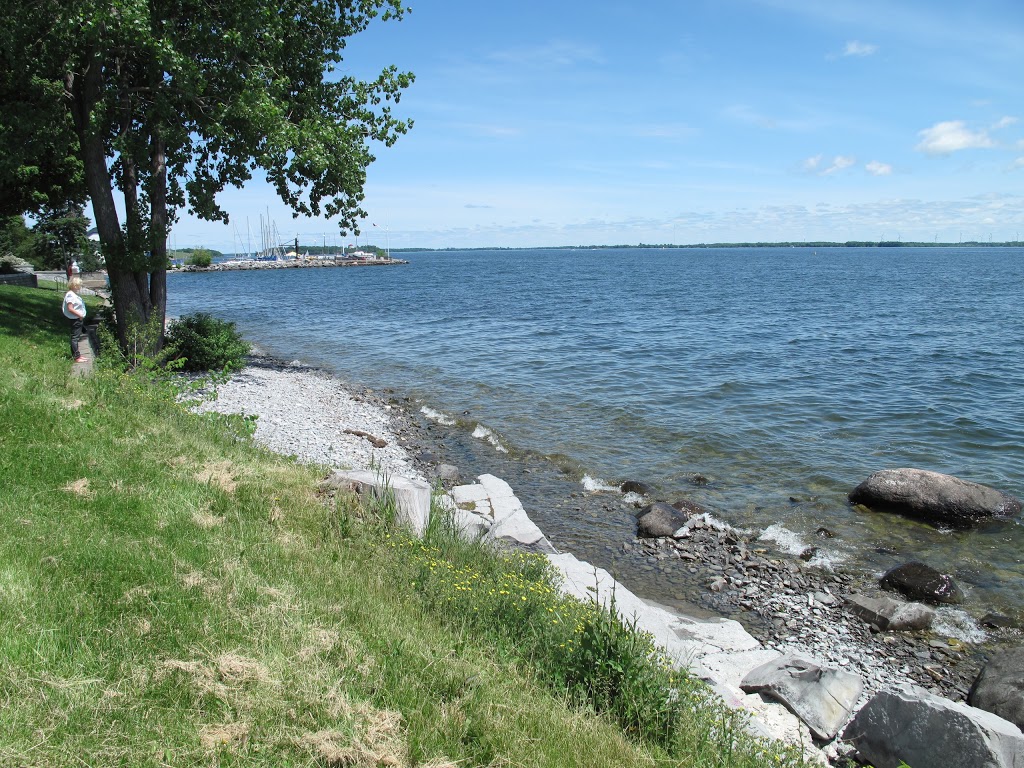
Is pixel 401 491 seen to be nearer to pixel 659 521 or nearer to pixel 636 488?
pixel 659 521

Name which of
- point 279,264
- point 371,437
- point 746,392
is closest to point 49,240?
point 371,437

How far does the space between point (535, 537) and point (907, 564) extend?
6.14 m

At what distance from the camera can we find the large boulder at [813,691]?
6945 millimetres

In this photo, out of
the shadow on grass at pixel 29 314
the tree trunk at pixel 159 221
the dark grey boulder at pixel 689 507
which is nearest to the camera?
the dark grey boulder at pixel 689 507

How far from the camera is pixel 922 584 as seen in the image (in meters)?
10.6

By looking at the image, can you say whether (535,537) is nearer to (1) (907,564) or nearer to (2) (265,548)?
(2) (265,548)

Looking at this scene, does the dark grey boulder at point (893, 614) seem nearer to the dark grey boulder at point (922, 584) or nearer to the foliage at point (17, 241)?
the dark grey boulder at point (922, 584)

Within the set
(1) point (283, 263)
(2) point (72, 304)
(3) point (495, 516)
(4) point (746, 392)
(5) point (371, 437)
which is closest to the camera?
(3) point (495, 516)

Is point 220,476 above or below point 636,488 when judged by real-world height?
above

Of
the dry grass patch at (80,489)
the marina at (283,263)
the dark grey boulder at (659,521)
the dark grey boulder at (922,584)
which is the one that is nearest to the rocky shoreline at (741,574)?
the dark grey boulder at (659,521)

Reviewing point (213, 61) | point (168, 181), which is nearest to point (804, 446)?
point (213, 61)

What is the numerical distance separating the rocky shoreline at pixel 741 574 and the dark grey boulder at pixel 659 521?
15cm

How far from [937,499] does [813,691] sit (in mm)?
7906

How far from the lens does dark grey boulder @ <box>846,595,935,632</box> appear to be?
9.65 m
